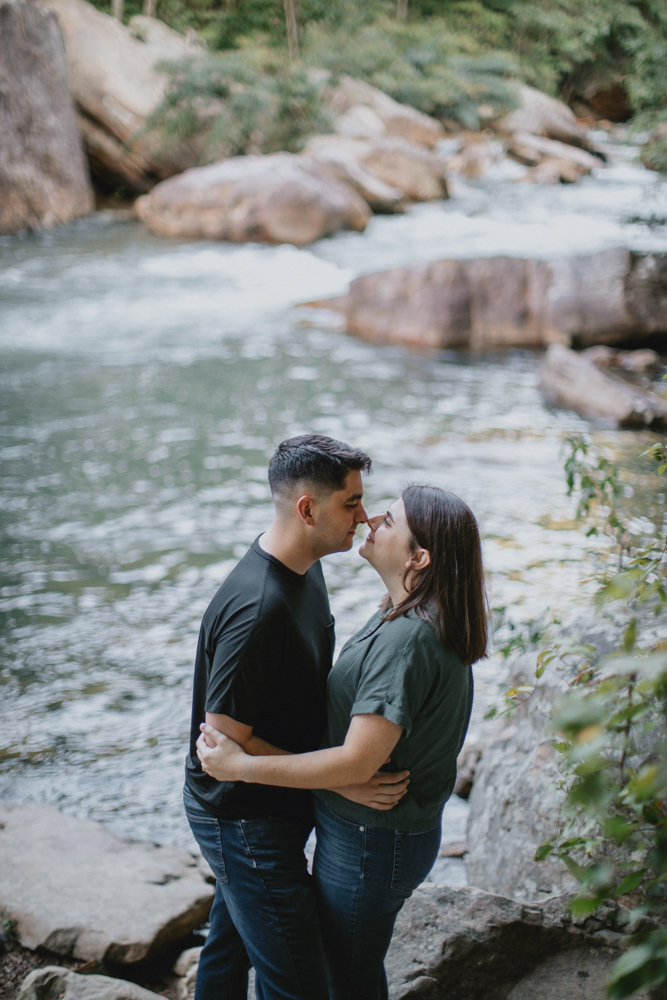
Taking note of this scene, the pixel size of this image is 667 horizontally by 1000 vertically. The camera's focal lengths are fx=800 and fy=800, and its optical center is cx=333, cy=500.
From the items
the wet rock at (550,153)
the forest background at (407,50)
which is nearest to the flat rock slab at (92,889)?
the forest background at (407,50)

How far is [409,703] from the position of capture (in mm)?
1725

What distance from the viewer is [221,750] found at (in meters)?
1.83

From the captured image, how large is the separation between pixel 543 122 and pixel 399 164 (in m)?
8.76

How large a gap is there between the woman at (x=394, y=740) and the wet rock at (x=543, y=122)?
85.0 ft

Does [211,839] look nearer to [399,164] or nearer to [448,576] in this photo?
[448,576]

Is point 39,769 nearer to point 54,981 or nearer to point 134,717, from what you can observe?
point 134,717

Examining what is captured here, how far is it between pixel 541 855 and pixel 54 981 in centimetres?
144

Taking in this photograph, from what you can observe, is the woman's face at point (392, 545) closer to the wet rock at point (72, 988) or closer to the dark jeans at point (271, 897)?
the dark jeans at point (271, 897)

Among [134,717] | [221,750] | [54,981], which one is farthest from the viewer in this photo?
[134,717]

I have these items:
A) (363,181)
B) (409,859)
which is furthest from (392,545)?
(363,181)

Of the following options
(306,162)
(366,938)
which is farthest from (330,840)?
(306,162)

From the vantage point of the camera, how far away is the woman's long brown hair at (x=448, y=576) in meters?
1.82

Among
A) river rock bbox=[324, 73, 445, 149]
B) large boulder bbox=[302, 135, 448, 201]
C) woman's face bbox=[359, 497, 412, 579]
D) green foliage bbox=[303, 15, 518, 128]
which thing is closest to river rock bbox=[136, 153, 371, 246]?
large boulder bbox=[302, 135, 448, 201]

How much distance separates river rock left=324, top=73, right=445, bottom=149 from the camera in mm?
21984
